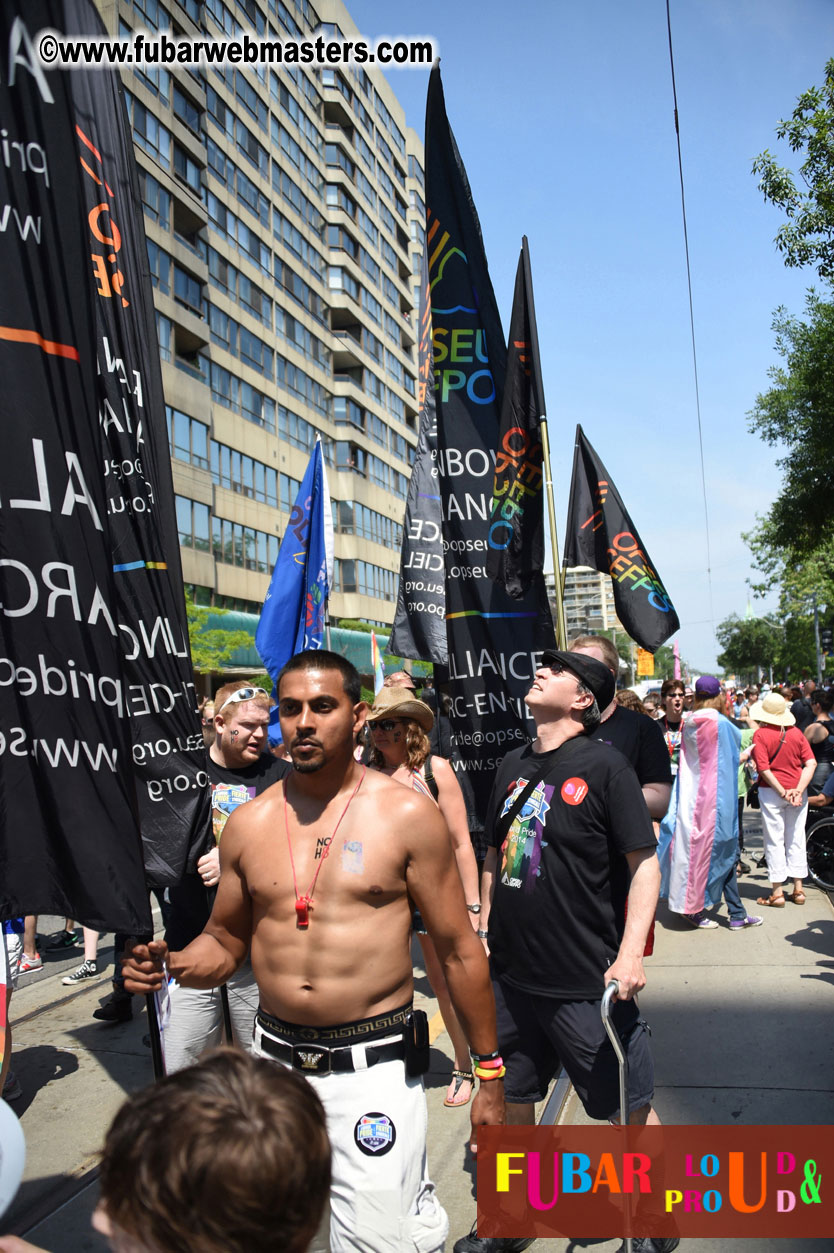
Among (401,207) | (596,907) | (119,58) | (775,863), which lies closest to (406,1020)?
(596,907)

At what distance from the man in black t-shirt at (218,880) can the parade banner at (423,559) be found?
3471mm

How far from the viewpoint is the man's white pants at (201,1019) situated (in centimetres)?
394

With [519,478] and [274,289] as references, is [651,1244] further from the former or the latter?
[274,289]

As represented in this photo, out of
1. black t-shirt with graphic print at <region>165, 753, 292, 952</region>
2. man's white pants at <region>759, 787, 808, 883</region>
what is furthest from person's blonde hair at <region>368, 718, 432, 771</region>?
man's white pants at <region>759, 787, 808, 883</region>

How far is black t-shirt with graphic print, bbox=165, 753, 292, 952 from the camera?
4124 mm

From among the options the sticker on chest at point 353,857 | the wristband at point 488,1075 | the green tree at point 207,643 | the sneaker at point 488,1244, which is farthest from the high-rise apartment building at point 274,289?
the wristband at point 488,1075

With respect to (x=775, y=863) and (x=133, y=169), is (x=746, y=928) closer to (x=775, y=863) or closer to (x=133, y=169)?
(x=775, y=863)

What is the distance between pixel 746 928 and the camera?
7.92m

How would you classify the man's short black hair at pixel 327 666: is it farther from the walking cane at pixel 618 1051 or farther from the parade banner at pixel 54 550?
the walking cane at pixel 618 1051

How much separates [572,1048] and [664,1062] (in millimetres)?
2132

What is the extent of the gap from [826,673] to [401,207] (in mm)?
38003

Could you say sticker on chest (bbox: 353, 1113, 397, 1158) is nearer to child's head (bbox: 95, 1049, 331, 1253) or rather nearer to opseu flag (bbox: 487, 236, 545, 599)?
child's head (bbox: 95, 1049, 331, 1253)

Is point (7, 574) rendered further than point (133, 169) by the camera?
No

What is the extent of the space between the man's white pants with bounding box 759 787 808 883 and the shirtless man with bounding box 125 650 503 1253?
6479 millimetres
